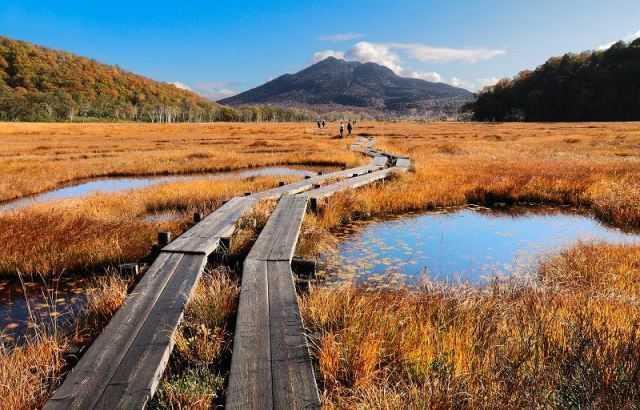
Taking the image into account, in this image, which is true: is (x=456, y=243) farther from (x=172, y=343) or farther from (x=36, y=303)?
(x=36, y=303)

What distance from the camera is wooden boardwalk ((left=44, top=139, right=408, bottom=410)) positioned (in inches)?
118

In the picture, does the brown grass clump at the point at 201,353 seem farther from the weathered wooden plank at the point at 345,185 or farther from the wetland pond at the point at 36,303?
the weathered wooden plank at the point at 345,185

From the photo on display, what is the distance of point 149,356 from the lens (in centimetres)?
350

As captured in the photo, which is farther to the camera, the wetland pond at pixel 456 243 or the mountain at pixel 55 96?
the mountain at pixel 55 96

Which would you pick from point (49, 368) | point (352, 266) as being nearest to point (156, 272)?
point (49, 368)

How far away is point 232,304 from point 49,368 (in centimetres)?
186

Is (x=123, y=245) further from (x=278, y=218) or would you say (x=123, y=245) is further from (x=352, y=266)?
(x=352, y=266)

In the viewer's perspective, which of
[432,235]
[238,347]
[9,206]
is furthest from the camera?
[9,206]

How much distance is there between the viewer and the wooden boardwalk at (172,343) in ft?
9.86

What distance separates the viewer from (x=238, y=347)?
11.9ft

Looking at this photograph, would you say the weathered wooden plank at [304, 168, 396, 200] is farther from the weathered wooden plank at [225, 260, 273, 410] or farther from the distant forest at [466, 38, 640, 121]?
the distant forest at [466, 38, 640, 121]

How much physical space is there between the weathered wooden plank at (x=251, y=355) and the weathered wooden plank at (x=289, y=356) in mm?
59

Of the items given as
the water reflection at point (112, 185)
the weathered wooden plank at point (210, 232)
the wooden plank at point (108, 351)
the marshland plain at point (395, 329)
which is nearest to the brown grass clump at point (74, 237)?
the marshland plain at point (395, 329)

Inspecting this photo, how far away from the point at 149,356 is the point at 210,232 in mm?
4131
